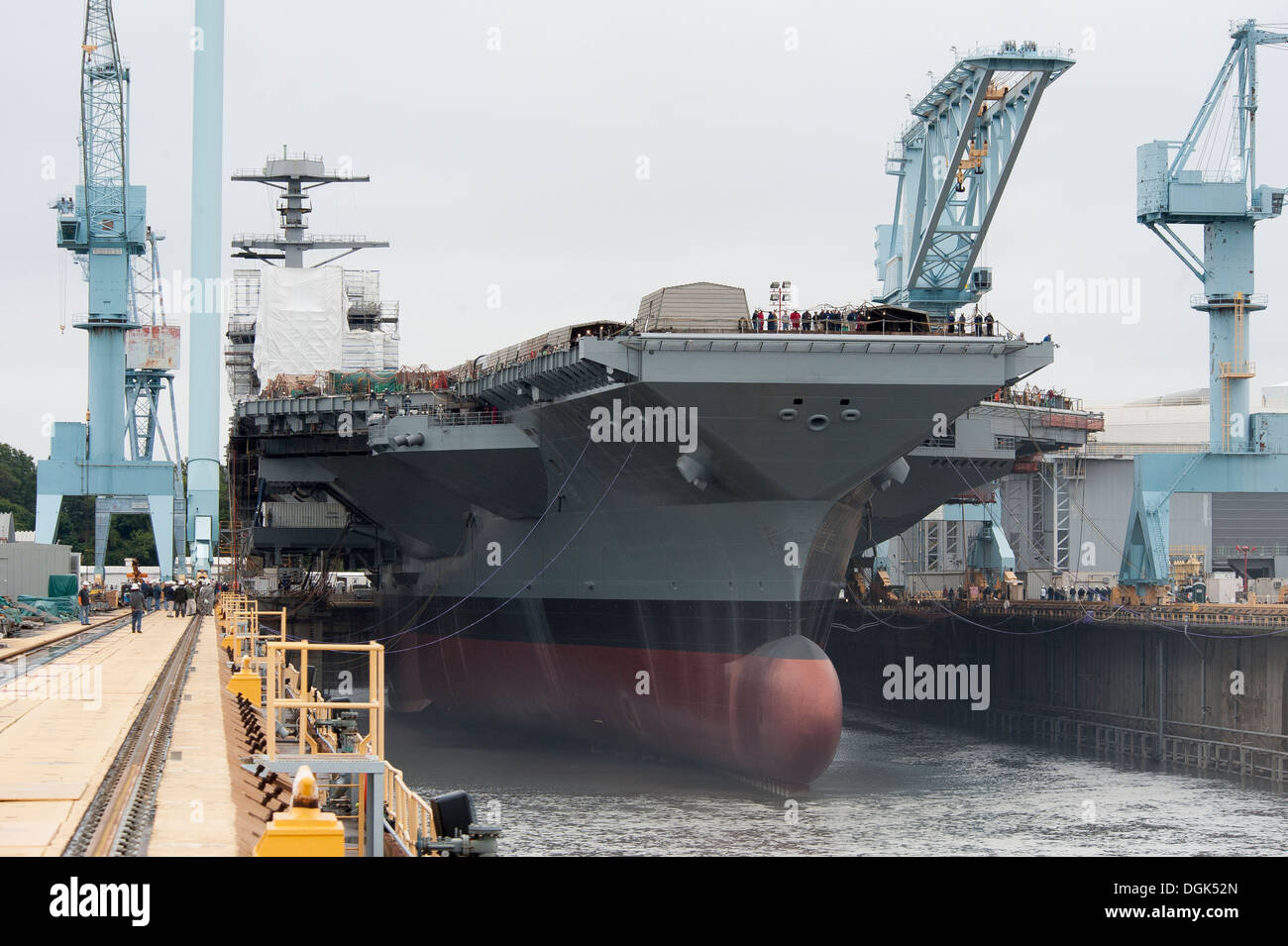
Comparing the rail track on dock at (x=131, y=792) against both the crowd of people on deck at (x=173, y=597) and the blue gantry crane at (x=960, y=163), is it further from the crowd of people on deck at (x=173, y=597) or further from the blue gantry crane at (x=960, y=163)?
the blue gantry crane at (x=960, y=163)

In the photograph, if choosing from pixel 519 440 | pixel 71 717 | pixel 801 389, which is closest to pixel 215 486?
pixel 519 440

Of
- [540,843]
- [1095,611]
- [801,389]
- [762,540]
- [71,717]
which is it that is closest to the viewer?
[71,717]

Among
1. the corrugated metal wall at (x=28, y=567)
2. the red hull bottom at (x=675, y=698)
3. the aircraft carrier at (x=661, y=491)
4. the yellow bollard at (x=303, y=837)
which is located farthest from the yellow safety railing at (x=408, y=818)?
the corrugated metal wall at (x=28, y=567)

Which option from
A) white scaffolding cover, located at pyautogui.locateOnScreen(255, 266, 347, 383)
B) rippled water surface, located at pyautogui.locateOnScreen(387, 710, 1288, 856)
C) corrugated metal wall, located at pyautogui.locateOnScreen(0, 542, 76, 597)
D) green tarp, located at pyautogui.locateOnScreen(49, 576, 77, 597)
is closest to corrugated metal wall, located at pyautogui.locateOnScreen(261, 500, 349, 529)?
white scaffolding cover, located at pyautogui.locateOnScreen(255, 266, 347, 383)

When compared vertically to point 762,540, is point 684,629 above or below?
below

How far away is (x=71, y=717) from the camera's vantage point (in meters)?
14.5

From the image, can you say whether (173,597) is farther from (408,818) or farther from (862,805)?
(408,818)

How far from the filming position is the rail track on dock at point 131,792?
8.30m

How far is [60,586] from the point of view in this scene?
4325cm

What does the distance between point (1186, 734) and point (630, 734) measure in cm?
1428

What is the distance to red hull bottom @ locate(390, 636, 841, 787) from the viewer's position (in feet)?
89.4

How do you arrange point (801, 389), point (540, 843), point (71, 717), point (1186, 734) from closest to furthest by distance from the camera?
1. point (71, 717)
2. point (540, 843)
3. point (801, 389)
4. point (1186, 734)

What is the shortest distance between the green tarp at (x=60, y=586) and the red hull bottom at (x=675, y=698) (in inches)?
528
